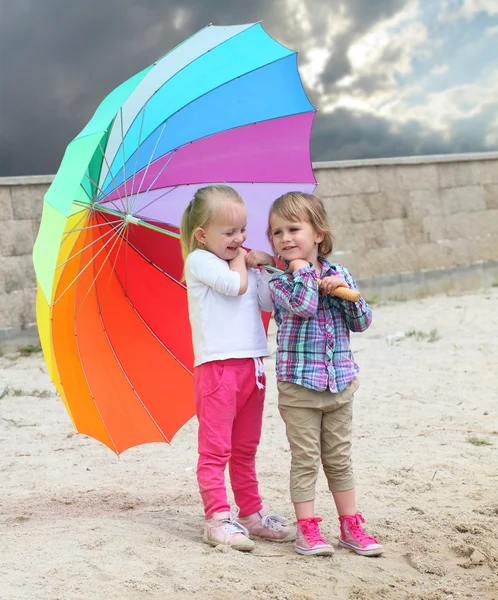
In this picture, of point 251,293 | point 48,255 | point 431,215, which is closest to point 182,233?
point 251,293

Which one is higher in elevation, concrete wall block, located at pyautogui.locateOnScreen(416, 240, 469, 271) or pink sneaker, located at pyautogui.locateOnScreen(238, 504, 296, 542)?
concrete wall block, located at pyautogui.locateOnScreen(416, 240, 469, 271)

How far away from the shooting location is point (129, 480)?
4316 millimetres

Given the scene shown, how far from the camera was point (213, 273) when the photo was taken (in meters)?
2.96

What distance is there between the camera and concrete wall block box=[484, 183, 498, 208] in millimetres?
11422

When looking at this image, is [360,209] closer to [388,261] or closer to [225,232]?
[388,261]

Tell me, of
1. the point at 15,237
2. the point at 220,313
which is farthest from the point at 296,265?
the point at 15,237

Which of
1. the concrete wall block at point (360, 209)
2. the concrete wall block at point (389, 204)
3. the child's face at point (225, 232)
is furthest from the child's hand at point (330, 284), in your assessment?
the concrete wall block at point (389, 204)

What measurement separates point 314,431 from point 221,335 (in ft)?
1.64

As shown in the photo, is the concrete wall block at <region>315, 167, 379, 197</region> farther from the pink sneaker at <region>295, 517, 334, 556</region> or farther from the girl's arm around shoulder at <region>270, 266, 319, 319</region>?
the pink sneaker at <region>295, 517, 334, 556</region>

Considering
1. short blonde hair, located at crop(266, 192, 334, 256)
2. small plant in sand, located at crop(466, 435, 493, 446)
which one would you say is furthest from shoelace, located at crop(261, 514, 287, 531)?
small plant in sand, located at crop(466, 435, 493, 446)

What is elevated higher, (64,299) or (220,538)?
(64,299)

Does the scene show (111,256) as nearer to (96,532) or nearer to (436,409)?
(96,532)

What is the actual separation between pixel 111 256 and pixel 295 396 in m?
1.05

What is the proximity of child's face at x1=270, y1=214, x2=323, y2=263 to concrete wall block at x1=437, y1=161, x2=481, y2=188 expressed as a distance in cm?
850
